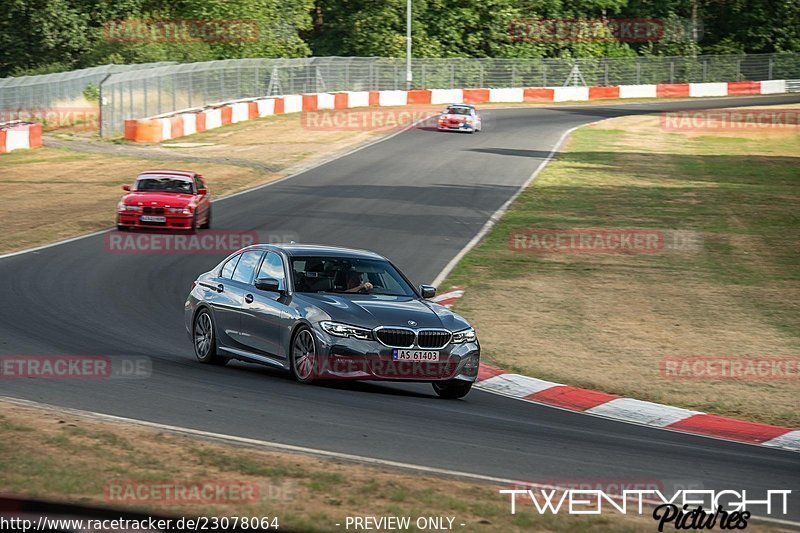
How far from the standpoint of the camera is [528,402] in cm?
1305

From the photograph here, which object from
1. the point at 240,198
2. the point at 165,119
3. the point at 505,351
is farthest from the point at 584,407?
the point at 165,119

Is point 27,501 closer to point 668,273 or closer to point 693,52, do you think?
point 668,273

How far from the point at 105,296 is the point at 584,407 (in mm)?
8587

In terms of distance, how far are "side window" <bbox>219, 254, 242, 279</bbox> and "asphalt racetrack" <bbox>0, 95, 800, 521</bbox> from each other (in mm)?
1089

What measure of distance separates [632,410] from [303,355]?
342 centimetres

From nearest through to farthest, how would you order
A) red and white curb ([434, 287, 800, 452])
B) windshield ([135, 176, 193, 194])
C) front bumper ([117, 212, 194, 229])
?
red and white curb ([434, 287, 800, 452]) → front bumper ([117, 212, 194, 229]) → windshield ([135, 176, 193, 194])

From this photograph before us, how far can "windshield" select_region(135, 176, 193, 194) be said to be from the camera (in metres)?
27.5

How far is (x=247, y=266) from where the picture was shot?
46.5ft

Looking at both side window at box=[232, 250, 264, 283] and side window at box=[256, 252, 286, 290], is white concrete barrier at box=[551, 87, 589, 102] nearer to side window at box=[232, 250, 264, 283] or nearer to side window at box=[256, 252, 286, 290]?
side window at box=[232, 250, 264, 283]

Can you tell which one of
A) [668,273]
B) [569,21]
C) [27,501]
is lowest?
[668,273]

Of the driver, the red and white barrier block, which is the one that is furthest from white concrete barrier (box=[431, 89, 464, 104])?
the driver

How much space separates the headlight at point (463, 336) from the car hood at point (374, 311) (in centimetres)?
6

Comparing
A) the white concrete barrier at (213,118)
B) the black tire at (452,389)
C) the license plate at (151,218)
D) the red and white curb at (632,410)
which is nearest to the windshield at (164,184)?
Result: the license plate at (151,218)

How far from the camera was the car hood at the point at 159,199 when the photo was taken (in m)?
26.6
